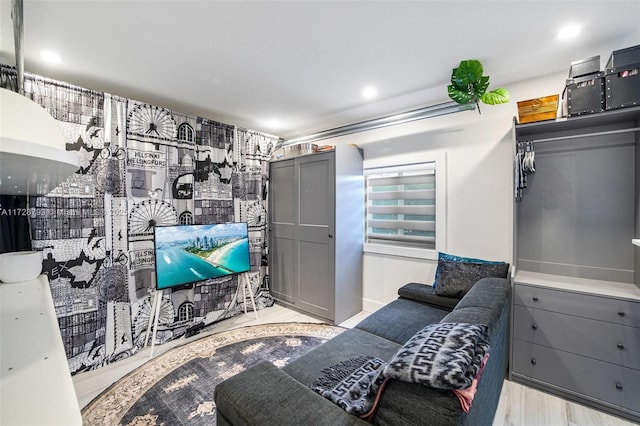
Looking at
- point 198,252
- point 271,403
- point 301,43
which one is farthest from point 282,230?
point 271,403

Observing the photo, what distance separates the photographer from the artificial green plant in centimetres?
221

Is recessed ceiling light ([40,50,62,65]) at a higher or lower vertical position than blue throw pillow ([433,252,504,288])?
higher

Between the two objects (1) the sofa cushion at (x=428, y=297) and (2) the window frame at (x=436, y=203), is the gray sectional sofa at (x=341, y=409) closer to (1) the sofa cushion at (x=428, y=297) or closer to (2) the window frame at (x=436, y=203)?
(1) the sofa cushion at (x=428, y=297)

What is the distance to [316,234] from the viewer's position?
11.5 feet

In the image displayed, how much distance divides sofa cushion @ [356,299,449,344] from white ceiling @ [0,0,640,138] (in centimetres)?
213

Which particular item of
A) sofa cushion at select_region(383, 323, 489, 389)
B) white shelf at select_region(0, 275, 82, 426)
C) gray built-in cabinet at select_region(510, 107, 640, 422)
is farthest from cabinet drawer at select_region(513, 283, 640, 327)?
white shelf at select_region(0, 275, 82, 426)

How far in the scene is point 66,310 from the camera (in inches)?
93.7

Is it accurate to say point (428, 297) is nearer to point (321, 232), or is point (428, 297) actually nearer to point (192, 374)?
point (321, 232)

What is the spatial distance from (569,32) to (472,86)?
0.64m

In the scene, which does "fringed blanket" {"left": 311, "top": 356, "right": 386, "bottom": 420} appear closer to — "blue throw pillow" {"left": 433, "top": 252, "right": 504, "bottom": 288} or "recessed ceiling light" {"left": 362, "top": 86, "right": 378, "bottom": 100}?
"blue throw pillow" {"left": 433, "top": 252, "right": 504, "bottom": 288}

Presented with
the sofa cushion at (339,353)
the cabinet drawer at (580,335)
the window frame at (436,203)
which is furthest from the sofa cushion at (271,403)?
the window frame at (436,203)

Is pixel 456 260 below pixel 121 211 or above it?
below

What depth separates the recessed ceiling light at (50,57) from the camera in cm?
210

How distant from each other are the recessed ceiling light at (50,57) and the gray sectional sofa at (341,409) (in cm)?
273
